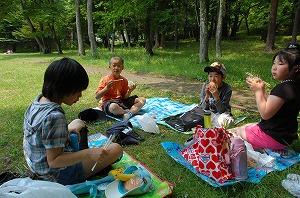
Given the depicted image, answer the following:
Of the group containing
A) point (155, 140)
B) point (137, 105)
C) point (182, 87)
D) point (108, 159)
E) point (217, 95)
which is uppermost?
point (217, 95)

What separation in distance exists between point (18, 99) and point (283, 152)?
6.43 metres

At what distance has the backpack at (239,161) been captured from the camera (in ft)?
11.4

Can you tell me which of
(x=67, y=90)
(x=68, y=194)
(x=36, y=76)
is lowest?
(x=36, y=76)

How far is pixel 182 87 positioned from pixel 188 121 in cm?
376

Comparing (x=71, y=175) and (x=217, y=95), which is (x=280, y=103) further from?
(x=71, y=175)

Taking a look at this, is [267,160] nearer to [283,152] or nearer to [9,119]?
[283,152]

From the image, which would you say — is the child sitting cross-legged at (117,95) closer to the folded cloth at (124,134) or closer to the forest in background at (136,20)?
the folded cloth at (124,134)

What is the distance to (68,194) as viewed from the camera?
95.5 inches

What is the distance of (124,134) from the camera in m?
4.95

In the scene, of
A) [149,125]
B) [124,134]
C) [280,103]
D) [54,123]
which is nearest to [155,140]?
[149,125]

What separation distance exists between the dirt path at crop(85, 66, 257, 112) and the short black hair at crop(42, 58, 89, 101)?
4.59 m

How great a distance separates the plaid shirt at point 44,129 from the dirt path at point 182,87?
4664 mm

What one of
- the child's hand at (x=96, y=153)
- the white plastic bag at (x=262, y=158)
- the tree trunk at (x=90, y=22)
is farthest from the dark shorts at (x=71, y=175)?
the tree trunk at (x=90, y=22)

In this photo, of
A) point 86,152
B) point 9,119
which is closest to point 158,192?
point 86,152
